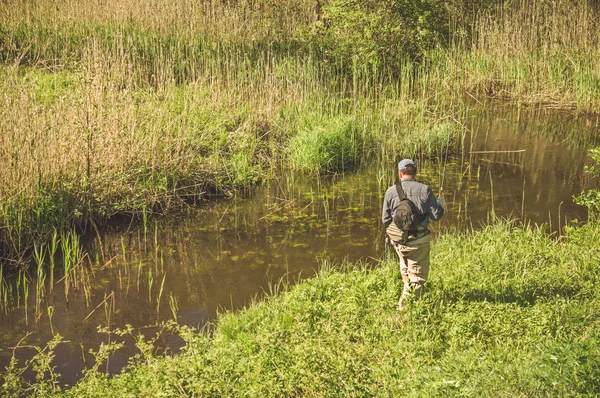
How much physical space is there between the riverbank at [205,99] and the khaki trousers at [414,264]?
407cm

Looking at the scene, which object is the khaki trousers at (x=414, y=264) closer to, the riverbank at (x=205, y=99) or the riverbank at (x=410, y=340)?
the riverbank at (x=410, y=340)

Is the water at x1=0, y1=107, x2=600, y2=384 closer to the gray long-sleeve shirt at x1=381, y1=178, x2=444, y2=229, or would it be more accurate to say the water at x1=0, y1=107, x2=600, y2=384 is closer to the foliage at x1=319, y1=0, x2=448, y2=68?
the gray long-sleeve shirt at x1=381, y1=178, x2=444, y2=229

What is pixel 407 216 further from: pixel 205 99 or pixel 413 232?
pixel 205 99

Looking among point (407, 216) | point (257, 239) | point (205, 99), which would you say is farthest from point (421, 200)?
point (205, 99)

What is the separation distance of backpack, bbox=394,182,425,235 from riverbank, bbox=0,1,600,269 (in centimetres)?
421

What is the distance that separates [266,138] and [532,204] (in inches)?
169

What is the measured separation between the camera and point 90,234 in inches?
343

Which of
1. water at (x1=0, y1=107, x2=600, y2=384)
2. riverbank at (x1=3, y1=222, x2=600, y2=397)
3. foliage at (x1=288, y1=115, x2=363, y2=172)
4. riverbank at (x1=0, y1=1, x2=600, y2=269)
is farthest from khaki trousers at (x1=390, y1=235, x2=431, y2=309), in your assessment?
foliage at (x1=288, y1=115, x2=363, y2=172)

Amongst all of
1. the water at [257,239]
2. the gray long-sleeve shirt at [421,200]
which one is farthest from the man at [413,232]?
the water at [257,239]

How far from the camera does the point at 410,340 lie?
18.1ft

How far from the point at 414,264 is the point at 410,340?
735mm

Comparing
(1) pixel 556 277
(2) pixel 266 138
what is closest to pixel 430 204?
A: (1) pixel 556 277

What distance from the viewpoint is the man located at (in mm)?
5792

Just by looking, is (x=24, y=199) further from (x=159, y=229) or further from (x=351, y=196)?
(x=351, y=196)
